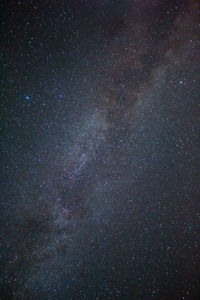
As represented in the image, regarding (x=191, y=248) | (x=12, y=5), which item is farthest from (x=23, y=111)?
(x=191, y=248)

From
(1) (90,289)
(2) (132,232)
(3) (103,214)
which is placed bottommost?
(1) (90,289)

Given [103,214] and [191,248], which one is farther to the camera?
[191,248]

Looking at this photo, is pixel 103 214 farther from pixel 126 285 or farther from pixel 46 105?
pixel 46 105

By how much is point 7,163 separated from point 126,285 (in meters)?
2.63

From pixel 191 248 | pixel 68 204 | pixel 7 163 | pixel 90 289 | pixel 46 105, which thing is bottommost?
pixel 191 248

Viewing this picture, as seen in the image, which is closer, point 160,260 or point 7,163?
point 7,163

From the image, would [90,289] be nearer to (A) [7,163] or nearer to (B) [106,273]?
(B) [106,273]

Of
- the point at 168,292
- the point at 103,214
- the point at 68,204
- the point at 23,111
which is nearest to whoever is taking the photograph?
the point at 23,111

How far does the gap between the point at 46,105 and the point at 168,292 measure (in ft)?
11.6

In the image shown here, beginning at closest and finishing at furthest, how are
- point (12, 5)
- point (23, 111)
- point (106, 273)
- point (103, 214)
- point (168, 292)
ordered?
point (12, 5) → point (23, 111) → point (103, 214) → point (106, 273) → point (168, 292)

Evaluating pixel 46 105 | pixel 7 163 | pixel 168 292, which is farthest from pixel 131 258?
pixel 46 105

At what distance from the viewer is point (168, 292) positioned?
8.89 ft

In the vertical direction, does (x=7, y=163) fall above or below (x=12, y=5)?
below

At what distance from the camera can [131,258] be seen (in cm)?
254
